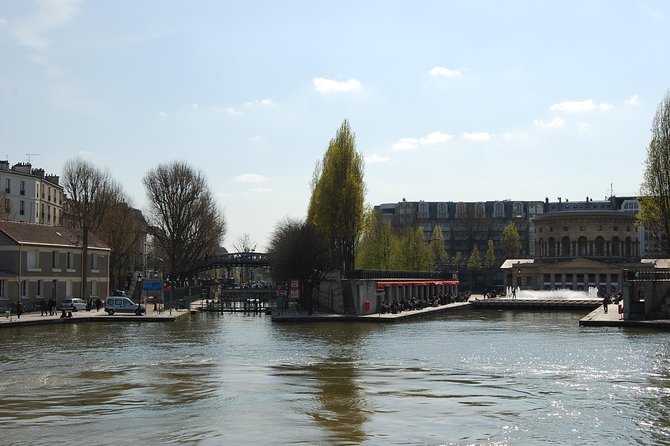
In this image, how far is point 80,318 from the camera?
67.0 metres

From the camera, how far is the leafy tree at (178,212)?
10075 cm

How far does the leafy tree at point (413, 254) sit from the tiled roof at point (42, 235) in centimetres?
5620

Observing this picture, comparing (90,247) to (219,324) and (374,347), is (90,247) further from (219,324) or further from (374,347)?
(374,347)

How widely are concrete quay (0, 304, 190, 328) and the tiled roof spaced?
6.21 m

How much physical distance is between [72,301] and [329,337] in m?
28.9

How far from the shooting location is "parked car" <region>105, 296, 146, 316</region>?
71938 millimetres

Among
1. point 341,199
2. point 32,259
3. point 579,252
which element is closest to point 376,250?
point 341,199

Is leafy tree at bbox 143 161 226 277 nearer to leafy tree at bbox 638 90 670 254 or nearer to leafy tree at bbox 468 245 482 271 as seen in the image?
leafy tree at bbox 638 90 670 254

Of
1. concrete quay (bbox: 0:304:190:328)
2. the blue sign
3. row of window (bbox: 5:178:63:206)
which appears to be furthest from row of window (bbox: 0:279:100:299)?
row of window (bbox: 5:178:63:206)

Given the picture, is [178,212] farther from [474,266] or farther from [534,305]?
[474,266]

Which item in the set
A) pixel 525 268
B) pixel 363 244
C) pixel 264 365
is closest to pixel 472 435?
pixel 264 365

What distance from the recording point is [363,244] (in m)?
122

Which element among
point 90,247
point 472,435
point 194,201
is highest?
point 194,201

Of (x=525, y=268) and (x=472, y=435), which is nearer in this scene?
(x=472, y=435)
